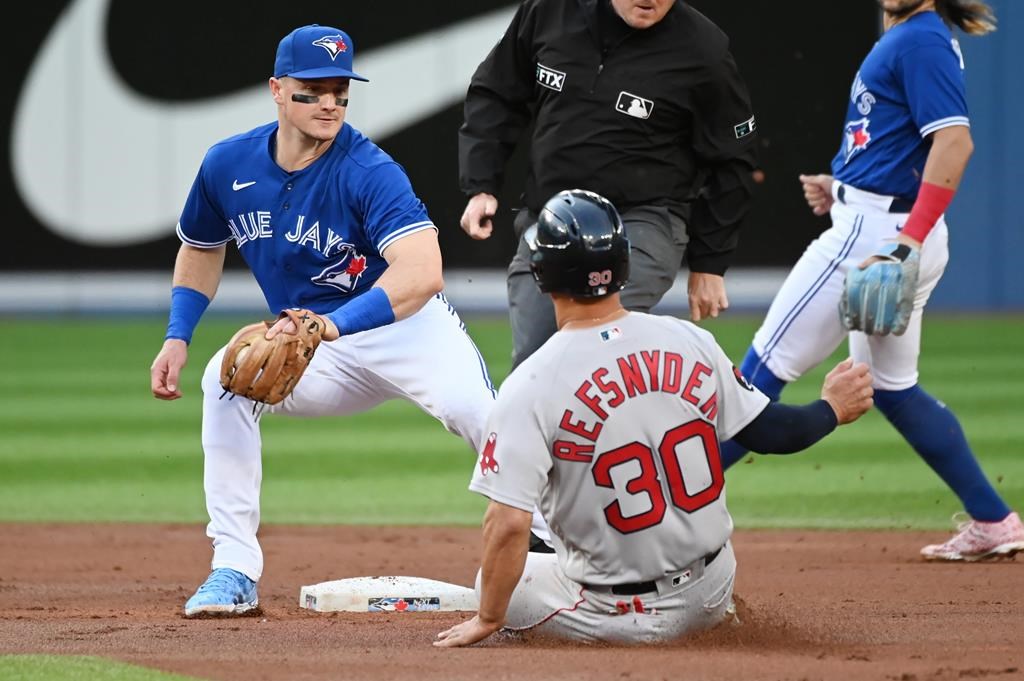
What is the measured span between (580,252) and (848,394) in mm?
788

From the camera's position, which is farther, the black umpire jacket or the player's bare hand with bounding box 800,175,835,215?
the player's bare hand with bounding box 800,175,835,215

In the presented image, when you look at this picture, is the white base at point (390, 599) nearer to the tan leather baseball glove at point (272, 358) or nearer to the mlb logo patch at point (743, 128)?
the tan leather baseball glove at point (272, 358)

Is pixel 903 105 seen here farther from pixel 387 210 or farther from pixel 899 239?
pixel 387 210

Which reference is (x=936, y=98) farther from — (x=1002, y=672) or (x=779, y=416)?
(x=1002, y=672)

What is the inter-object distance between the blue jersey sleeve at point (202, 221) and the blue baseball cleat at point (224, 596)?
1059mm

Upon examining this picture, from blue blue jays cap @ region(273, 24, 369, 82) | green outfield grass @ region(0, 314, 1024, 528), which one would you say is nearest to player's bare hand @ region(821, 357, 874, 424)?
blue blue jays cap @ region(273, 24, 369, 82)

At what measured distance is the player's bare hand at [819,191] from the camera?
5570mm

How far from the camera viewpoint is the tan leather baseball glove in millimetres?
4000

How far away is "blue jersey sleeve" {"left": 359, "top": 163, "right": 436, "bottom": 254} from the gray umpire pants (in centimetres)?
45

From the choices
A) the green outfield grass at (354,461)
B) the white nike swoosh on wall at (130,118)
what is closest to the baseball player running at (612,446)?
the green outfield grass at (354,461)

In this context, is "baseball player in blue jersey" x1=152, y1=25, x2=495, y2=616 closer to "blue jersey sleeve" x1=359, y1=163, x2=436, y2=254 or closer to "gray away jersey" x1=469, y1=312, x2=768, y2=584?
"blue jersey sleeve" x1=359, y1=163, x2=436, y2=254

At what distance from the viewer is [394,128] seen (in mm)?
15180

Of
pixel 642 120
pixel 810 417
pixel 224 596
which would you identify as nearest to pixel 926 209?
pixel 642 120

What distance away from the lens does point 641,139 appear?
484 cm
